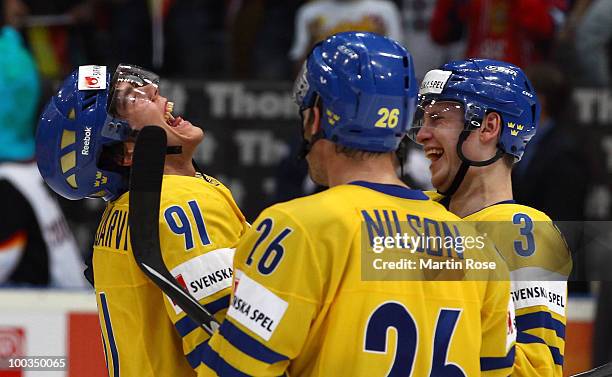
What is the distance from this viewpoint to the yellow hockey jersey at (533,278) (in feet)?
7.97

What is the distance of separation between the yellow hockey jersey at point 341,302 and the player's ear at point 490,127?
52cm

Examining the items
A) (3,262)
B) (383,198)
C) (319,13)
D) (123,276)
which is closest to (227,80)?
(319,13)

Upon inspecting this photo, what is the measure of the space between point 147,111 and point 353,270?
79cm

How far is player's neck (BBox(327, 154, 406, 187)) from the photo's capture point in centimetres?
214

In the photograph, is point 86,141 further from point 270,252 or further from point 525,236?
point 525,236

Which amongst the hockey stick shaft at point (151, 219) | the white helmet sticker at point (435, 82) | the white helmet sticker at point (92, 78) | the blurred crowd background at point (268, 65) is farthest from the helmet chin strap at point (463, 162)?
the blurred crowd background at point (268, 65)

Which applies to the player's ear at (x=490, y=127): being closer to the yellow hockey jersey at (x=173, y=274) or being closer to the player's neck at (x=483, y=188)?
the player's neck at (x=483, y=188)

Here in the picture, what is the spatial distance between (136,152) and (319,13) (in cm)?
381

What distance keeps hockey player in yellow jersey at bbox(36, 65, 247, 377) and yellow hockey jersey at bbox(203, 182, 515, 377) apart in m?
0.29

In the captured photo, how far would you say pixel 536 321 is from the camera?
246cm

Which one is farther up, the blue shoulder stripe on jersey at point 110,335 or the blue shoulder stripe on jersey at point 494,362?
the blue shoulder stripe on jersey at point 494,362

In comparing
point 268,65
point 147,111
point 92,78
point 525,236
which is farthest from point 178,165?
point 268,65

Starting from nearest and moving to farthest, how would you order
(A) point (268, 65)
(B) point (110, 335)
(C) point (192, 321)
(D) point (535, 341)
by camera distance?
1. (C) point (192, 321)
2. (D) point (535, 341)
3. (B) point (110, 335)
4. (A) point (268, 65)

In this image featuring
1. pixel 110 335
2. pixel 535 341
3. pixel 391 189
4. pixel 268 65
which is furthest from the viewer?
pixel 268 65
